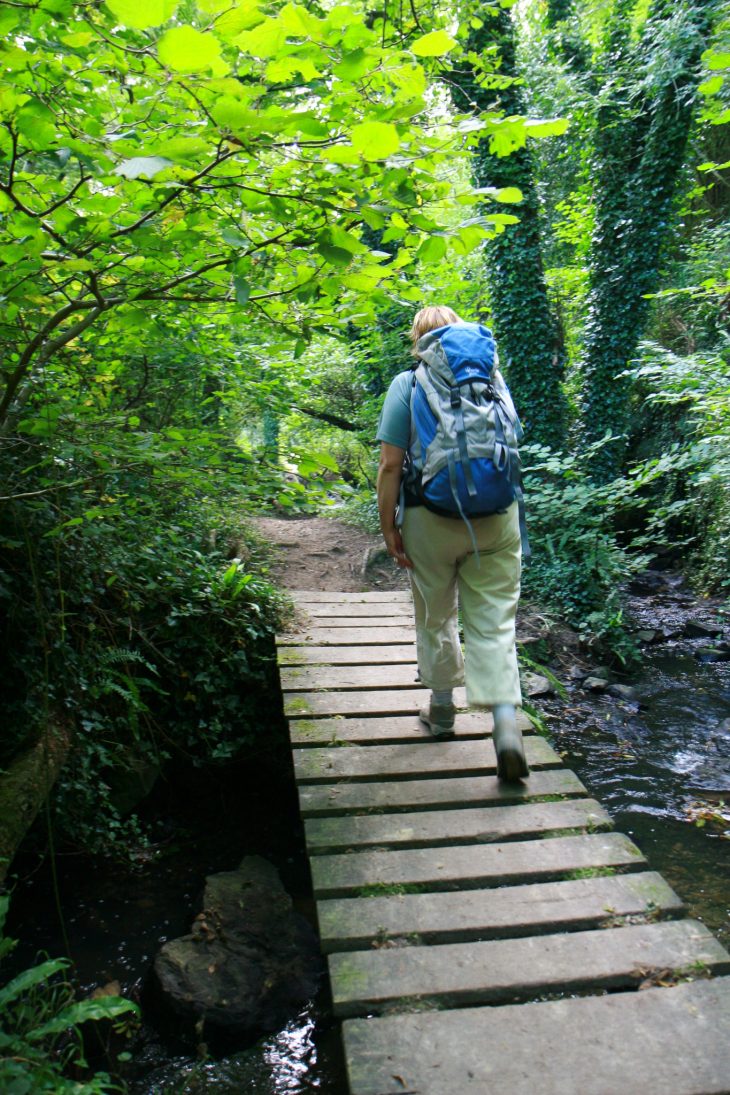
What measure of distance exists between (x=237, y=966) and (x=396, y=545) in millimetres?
2077

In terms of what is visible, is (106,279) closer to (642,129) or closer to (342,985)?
(342,985)

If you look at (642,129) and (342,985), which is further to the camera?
(642,129)

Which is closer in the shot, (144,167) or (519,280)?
(144,167)

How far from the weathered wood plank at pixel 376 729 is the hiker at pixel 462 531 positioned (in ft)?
2.03

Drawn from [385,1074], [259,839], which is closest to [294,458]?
[385,1074]

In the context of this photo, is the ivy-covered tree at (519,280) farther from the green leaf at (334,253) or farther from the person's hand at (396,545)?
the green leaf at (334,253)

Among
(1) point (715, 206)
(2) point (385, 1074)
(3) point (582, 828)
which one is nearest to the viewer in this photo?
(2) point (385, 1074)

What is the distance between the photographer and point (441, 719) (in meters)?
3.76

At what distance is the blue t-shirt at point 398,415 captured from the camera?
3168mm

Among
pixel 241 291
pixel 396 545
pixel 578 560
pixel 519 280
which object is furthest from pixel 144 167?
pixel 519 280

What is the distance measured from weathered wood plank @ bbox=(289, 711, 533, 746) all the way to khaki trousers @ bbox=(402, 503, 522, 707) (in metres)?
0.66

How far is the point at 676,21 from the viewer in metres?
8.91

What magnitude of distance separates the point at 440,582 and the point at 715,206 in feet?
43.9

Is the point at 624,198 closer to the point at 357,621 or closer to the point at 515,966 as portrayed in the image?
the point at 357,621
